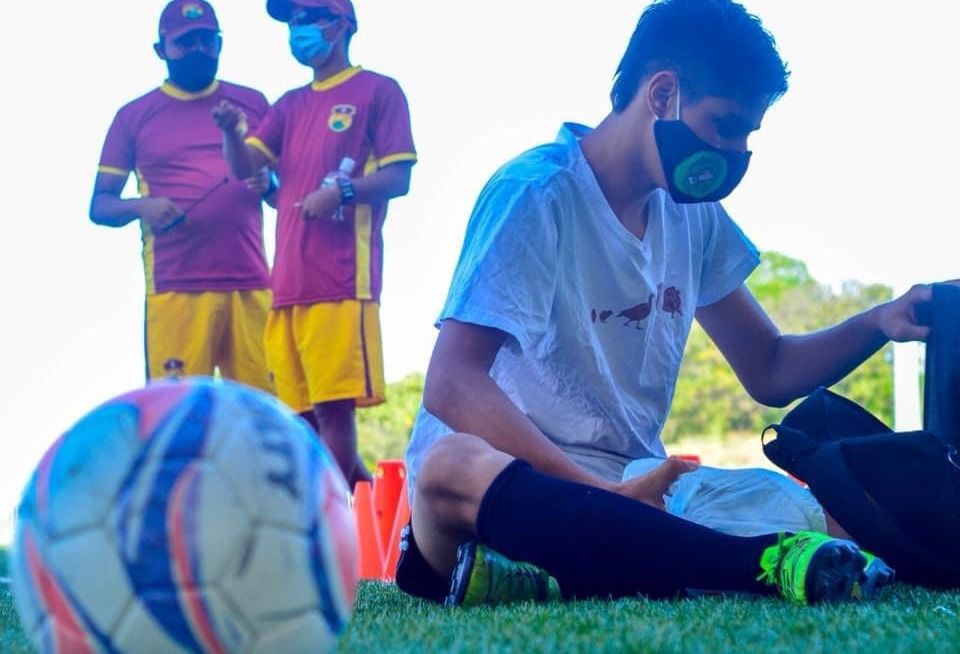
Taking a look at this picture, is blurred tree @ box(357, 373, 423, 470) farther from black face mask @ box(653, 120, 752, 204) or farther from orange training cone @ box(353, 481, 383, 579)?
black face mask @ box(653, 120, 752, 204)

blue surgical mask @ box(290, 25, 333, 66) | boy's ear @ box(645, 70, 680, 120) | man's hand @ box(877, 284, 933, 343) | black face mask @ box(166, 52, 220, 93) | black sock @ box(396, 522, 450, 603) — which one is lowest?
black sock @ box(396, 522, 450, 603)

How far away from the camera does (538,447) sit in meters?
2.78

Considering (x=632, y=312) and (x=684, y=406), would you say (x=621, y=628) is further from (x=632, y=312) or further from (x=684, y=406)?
(x=684, y=406)

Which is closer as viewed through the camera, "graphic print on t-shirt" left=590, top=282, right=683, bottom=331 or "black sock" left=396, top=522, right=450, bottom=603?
"black sock" left=396, top=522, right=450, bottom=603

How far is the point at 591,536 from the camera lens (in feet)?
8.48

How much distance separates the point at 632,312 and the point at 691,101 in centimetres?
49

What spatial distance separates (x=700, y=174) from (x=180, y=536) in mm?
1848

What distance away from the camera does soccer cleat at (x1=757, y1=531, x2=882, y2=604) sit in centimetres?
245

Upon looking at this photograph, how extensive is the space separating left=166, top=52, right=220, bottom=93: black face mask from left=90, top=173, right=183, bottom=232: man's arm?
0.47 metres

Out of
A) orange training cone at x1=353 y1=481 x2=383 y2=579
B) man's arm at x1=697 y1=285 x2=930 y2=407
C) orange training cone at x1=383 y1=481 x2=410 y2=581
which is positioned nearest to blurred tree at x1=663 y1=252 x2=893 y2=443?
orange training cone at x1=353 y1=481 x2=383 y2=579

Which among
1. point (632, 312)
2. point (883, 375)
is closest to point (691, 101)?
point (632, 312)

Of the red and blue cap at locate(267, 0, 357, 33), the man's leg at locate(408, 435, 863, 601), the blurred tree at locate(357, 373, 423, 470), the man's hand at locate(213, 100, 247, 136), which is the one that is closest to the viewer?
the man's leg at locate(408, 435, 863, 601)

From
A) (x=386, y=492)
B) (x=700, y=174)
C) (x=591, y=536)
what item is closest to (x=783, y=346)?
(x=700, y=174)

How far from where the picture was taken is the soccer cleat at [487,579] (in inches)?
106
